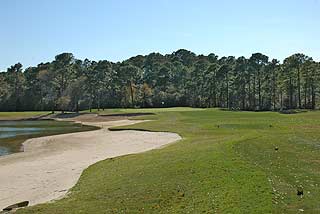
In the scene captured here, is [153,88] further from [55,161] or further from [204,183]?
[204,183]

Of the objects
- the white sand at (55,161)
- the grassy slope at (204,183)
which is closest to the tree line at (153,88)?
the white sand at (55,161)

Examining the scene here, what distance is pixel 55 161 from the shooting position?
104 ft

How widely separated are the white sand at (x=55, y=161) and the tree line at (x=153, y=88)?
6747 centimetres

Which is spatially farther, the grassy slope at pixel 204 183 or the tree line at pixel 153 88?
the tree line at pixel 153 88

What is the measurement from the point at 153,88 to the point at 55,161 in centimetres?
11133

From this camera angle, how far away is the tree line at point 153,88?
113312 millimetres

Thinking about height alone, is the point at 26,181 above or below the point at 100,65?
below

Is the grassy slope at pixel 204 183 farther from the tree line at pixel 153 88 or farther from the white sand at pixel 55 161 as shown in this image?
the tree line at pixel 153 88

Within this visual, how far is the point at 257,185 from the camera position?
1642cm

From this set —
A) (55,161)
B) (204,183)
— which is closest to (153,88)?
(55,161)

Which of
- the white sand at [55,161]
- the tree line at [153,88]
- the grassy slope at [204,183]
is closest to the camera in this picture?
the grassy slope at [204,183]

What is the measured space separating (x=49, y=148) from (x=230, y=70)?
301 ft

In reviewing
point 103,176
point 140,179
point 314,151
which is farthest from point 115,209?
point 314,151

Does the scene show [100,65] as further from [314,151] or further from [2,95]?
[314,151]
